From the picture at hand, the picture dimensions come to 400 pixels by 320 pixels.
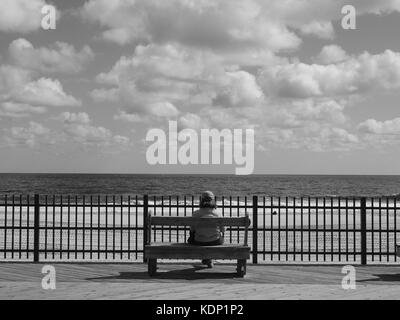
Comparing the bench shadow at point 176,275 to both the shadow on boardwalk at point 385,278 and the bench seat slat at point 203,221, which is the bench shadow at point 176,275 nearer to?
the bench seat slat at point 203,221

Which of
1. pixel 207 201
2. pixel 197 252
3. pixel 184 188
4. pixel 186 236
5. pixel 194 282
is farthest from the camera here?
pixel 184 188

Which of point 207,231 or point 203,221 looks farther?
point 207,231

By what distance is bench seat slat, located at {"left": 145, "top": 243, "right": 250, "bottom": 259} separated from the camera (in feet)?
30.9

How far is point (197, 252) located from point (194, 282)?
0.58 metres

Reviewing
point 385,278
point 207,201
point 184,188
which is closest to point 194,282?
Result: point 207,201

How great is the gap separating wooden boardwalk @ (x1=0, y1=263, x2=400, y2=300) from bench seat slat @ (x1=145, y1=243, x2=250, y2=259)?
0.39 m

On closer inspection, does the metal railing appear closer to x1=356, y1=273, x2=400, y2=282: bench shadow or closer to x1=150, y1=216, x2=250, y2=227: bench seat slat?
x1=150, y1=216, x2=250, y2=227: bench seat slat

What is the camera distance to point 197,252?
31.0 feet
